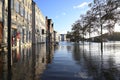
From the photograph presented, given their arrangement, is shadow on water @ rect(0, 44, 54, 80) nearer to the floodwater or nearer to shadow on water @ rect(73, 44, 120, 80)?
the floodwater

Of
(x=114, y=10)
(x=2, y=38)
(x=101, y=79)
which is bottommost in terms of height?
(x=101, y=79)

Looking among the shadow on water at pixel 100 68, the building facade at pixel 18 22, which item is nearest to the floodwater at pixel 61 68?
the shadow on water at pixel 100 68

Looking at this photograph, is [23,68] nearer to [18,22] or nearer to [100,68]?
[100,68]

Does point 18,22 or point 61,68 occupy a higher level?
point 18,22

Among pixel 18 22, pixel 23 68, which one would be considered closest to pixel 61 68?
pixel 23 68

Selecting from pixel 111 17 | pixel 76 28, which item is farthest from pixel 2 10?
pixel 76 28

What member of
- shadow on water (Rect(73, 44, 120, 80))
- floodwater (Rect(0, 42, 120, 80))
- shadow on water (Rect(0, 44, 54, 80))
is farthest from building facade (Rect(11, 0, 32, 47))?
shadow on water (Rect(73, 44, 120, 80))

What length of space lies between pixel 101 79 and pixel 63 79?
1608mm

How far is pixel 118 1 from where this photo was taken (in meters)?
22.8

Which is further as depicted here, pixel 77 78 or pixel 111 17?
pixel 111 17

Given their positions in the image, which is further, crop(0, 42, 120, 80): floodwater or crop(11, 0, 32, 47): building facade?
crop(11, 0, 32, 47): building facade

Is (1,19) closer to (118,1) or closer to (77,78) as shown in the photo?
(118,1)

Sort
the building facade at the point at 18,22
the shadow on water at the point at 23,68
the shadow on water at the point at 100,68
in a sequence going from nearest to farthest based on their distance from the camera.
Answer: the shadow on water at the point at 23,68 < the shadow on water at the point at 100,68 < the building facade at the point at 18,22

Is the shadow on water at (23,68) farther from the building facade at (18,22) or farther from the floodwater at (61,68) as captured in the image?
the building facade at (18,22)
